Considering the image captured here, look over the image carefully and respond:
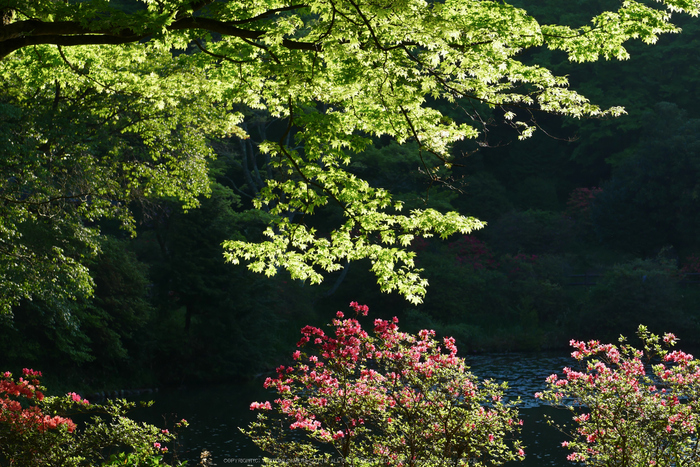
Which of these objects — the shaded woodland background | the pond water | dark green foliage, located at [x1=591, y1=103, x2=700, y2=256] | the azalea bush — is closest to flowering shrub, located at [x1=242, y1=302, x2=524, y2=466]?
the azalea bush

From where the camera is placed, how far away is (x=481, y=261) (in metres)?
26.4

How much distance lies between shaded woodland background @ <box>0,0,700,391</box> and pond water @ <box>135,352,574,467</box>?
1497 millimetres

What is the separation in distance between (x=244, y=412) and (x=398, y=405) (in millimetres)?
8699

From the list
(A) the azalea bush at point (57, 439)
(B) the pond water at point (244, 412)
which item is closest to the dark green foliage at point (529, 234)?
(B) the pond water at point (244, 412)

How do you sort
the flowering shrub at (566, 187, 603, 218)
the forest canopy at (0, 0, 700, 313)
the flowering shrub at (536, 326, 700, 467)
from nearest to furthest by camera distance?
the flowering shrub at (536, 326, 700, 467) → the forest canopy at (0, 0, 700, 313) → the flowering shrub at (566, 187, 603, 218)

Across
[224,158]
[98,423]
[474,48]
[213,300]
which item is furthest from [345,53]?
[224,158]

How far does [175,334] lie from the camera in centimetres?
1811

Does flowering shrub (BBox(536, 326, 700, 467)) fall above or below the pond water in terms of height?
below

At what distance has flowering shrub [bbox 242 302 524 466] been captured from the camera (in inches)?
235

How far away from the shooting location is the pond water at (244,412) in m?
11.0

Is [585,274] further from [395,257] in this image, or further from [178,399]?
[395,257]

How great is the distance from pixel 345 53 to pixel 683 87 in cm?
2962

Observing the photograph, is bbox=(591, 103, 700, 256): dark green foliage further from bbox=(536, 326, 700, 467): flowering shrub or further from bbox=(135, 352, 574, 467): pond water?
bbox=(536, 326, 700, 467): flowering shrub

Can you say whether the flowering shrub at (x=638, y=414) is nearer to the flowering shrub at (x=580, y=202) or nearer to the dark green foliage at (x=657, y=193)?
the dark green foliage at (x=657, y=193)
